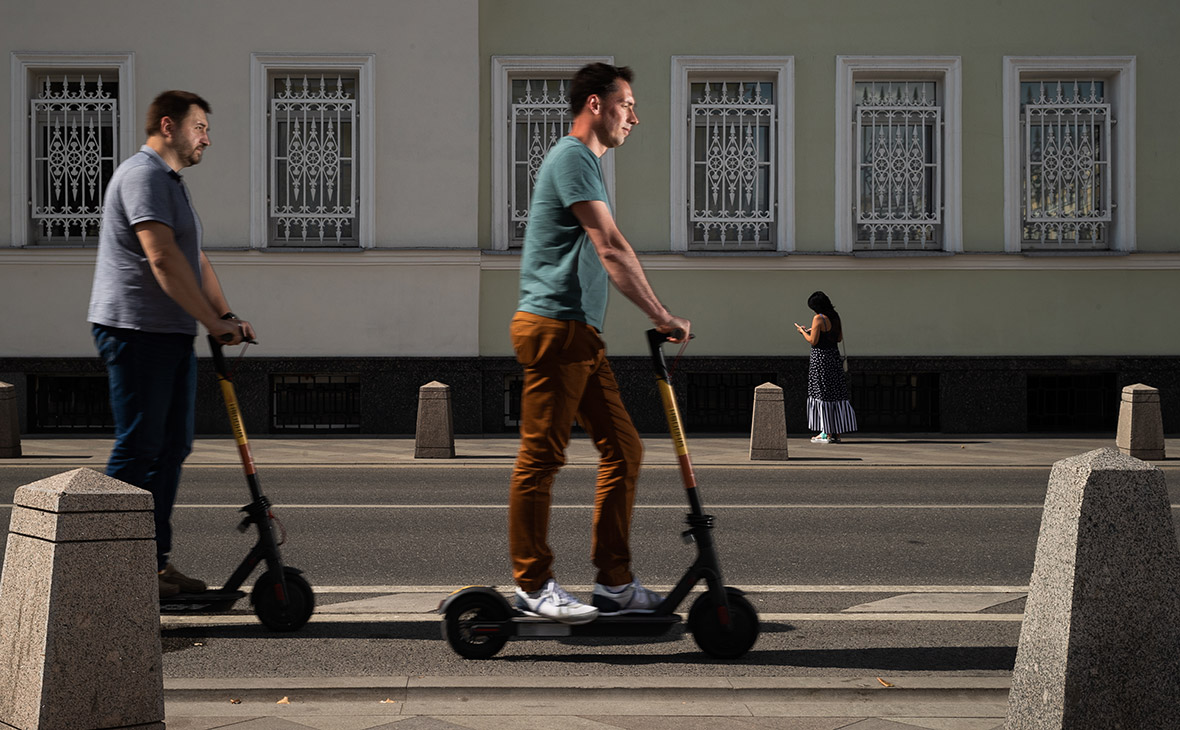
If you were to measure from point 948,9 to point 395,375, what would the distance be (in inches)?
316

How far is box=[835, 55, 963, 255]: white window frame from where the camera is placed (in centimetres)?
1695

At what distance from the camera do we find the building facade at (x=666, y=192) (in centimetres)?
1658

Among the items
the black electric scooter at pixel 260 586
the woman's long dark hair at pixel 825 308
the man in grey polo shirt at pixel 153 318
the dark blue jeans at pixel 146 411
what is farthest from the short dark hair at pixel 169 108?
the woman's long dark hair at pixel 825 308

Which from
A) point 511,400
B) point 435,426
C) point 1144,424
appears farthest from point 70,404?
point 1144,424

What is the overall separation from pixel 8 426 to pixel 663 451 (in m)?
6.40

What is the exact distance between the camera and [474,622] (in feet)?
16.3

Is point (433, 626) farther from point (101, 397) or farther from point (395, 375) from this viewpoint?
point (101, 397)

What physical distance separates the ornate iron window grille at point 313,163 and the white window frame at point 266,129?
0.14 metres

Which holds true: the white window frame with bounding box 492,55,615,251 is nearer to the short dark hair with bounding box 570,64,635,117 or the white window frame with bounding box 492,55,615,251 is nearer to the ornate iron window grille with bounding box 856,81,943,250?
the ornate iron window grille with bounding box 856,81,943,250

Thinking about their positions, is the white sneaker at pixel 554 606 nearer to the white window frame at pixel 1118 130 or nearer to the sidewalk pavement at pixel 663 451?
the sidewalk pavement at pixel 663 451

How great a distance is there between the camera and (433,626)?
560 cm

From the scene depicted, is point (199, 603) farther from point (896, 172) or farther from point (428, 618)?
point (896, 172)

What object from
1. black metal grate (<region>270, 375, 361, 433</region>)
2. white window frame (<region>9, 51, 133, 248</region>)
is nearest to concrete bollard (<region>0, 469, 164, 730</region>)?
black metal grate (<region>270, 375, 361, 433</region>)

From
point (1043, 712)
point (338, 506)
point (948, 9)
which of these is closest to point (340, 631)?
point (1043, 712)
